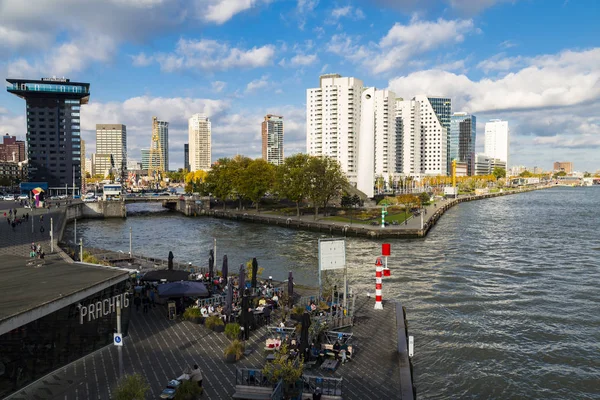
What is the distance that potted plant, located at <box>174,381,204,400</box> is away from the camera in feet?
45.2

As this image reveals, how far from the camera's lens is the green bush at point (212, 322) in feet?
69.4

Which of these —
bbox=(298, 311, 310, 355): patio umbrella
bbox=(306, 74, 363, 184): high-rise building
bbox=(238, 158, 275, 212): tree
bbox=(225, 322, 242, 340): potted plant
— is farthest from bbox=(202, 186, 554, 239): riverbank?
bbox=(306, 74, 363, 184): high-rise building

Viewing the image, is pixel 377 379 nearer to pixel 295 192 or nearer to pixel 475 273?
pixel 475 273

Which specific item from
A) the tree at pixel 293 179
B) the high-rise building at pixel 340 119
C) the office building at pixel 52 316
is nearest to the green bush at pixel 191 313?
the office building at pixel 52 316

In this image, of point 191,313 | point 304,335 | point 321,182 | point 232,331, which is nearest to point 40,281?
point 191,313

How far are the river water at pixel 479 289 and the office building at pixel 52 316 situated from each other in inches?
559

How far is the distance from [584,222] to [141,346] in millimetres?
91394

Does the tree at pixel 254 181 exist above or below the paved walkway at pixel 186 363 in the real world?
above

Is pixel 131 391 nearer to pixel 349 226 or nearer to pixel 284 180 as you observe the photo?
pixel 349 226

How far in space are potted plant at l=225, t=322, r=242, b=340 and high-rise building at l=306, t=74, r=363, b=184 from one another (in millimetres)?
149017

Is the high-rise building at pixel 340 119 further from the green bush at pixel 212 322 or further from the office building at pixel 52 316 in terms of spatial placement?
the office building at pixel 52 316

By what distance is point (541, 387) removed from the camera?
20.0 metres

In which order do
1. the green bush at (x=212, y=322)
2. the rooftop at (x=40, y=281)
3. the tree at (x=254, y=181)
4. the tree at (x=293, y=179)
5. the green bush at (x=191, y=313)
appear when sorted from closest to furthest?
the rooftop at (x=40, y=281), the green bush at (x=212, y=322), the green bush at (x=191, y=313), the tree at (x=293, y=179), the tree at (x=254, y=181)

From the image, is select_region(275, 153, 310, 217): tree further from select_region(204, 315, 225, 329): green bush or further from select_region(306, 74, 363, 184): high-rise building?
select_region(306, 74, 363, 184): high-rise building
